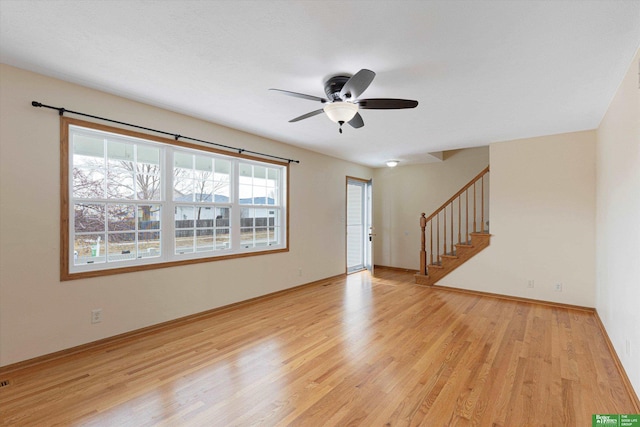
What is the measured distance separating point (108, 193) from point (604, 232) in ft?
18.3

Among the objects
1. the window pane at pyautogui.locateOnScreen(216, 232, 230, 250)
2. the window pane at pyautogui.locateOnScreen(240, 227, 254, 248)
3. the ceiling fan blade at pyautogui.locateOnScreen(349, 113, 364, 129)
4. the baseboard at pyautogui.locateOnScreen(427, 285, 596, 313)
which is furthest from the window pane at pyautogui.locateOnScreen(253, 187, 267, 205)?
the baseboard at pyautogui.locateOnScreen(427, 285, 596, 313)

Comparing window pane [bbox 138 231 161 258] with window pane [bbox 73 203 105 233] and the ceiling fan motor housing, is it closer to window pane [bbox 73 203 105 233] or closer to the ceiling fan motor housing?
window pane [bbox 73 203 105 233]

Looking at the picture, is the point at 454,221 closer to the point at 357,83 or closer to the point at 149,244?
the point at 357,83

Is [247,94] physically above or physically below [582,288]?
above

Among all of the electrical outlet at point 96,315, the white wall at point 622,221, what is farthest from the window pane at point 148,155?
the white wall at point 622,221

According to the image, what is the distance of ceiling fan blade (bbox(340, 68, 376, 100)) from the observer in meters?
2.06

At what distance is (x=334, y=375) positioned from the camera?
248 centimetres

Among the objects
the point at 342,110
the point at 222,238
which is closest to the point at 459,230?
the point at 342,110

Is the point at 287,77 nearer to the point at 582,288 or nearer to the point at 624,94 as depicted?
the point at 624,94

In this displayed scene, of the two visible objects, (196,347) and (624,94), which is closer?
(624,94)

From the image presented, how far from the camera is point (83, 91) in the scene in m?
2.92

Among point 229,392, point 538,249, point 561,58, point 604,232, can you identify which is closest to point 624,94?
point 561,58

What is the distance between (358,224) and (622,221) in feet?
16.1

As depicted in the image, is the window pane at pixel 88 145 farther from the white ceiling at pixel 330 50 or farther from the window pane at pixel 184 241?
the window pane at pixel 184 241
